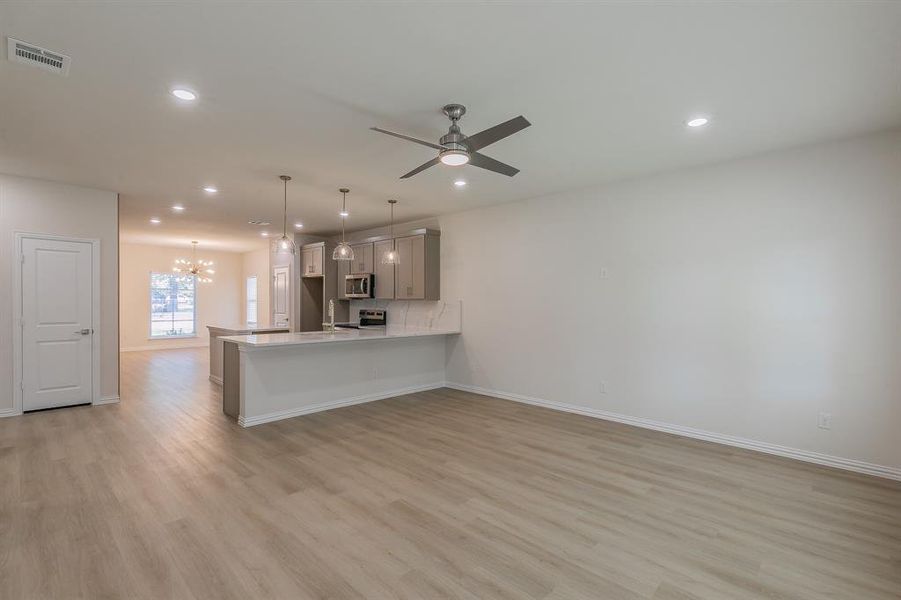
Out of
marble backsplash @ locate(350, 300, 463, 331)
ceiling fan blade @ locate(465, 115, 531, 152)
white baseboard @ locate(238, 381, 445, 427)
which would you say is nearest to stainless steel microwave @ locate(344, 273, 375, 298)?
marble backsplash @ locate(350, 300, 463, 331)

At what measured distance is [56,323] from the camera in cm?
505

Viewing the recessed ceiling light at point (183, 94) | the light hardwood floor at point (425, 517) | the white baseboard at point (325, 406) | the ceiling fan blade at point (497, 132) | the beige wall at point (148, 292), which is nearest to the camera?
the light hardwood floor at point (425, 517)

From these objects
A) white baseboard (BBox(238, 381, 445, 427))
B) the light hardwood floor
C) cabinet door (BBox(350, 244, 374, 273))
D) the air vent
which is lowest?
the light hardwood floor

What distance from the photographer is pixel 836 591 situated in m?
2.03

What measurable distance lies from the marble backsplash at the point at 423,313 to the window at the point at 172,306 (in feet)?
22.2

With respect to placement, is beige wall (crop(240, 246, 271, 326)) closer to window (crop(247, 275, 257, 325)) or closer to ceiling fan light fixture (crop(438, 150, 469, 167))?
window (crop(247, 275, 257, 325))

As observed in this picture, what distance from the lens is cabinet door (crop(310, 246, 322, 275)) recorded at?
8297 millimetres

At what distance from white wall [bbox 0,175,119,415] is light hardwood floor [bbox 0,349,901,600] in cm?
102

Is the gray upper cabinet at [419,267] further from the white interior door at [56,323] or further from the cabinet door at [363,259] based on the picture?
the white interior door at [56,323]

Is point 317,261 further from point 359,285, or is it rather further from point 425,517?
point 425,517

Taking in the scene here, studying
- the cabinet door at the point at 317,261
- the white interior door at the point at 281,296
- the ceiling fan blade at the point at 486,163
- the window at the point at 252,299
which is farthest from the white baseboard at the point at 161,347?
the ceiling fan blade at the point at 486,163

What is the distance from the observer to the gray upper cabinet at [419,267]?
6594 mm

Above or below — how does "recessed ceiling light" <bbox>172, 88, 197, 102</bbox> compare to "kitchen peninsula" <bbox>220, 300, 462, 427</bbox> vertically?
above

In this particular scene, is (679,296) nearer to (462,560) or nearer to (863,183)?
(863,183)
